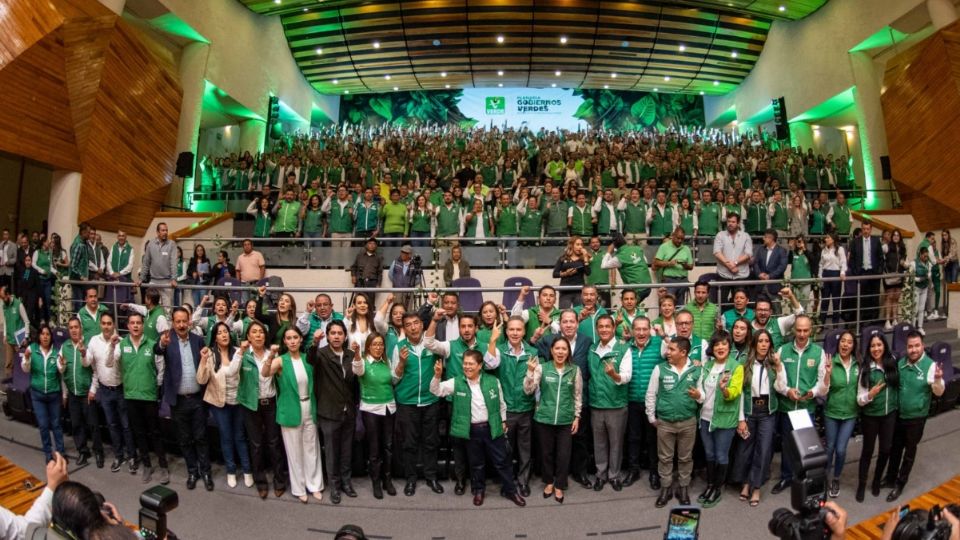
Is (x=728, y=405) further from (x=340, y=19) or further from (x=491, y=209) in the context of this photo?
(x=340, y=19)

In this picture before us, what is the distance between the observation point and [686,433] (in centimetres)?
529

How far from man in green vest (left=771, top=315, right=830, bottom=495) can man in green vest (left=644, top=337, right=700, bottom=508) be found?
0.88 meters

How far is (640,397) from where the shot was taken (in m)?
5.59

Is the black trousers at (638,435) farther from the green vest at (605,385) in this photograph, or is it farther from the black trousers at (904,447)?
the black trousers at (904,447)

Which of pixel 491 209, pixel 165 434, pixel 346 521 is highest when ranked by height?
pixel 491 209

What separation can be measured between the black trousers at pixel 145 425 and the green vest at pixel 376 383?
226cm

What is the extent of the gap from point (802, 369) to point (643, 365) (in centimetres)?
138

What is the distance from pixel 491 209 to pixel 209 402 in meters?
6.17

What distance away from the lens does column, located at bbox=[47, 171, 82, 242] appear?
11.4 m

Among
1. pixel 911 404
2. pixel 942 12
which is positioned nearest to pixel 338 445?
pixel 911 404

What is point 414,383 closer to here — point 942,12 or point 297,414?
point 297,414

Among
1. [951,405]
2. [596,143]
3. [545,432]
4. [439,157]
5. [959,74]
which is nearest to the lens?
[545,432]

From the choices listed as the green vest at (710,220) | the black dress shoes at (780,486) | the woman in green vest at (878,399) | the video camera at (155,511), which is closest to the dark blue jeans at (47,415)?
the video camera at (155,511)

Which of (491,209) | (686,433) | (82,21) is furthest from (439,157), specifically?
(686,433)
